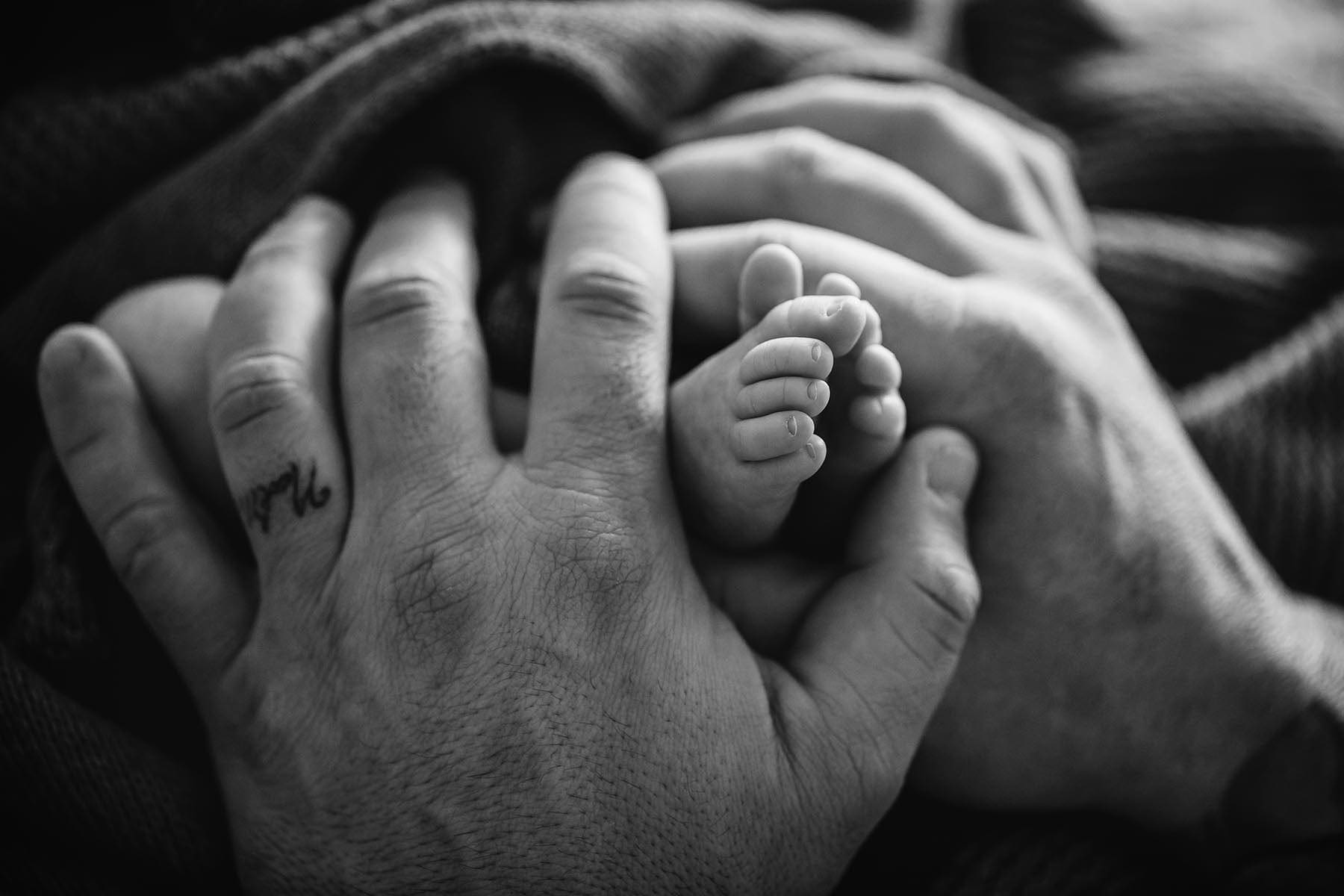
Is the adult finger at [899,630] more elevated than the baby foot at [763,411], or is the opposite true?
the baby foot at [763,411]

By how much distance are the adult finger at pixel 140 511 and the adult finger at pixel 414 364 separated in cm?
12

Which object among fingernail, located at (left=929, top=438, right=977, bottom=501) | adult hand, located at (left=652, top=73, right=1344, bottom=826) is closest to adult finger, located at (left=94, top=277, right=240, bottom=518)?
adult hand, located at (left=652, top=73, right=1344, bottom=826)

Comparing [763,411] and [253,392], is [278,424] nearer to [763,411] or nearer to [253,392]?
[253,392]

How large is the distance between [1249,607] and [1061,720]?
174mm

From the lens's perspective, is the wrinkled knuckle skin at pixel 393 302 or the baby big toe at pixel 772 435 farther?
the wrinkled knuckle skin at pixel 393 302

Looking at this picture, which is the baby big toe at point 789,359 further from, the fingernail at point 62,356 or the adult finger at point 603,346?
the fingernail at point 62,356

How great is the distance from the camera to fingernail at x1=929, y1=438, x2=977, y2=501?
582mm

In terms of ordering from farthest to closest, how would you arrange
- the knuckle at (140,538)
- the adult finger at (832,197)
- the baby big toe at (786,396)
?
the adult finger at (832,197) < the knuckle at (140,538) < the baby big toe at (786,396)

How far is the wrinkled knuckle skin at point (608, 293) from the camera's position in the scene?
0.58m

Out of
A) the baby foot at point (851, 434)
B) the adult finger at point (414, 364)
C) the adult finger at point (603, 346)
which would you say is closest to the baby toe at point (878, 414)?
the baby foot at point (851, 434)

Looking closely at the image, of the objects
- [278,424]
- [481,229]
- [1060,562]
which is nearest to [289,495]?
[278,424]

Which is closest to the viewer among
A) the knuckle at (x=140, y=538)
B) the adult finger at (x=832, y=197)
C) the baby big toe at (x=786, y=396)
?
the baby big toe at (x=786, y=396)

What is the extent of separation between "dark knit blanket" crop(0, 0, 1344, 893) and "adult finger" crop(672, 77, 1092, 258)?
71 millimetres

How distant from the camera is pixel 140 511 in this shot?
580 millimetres
